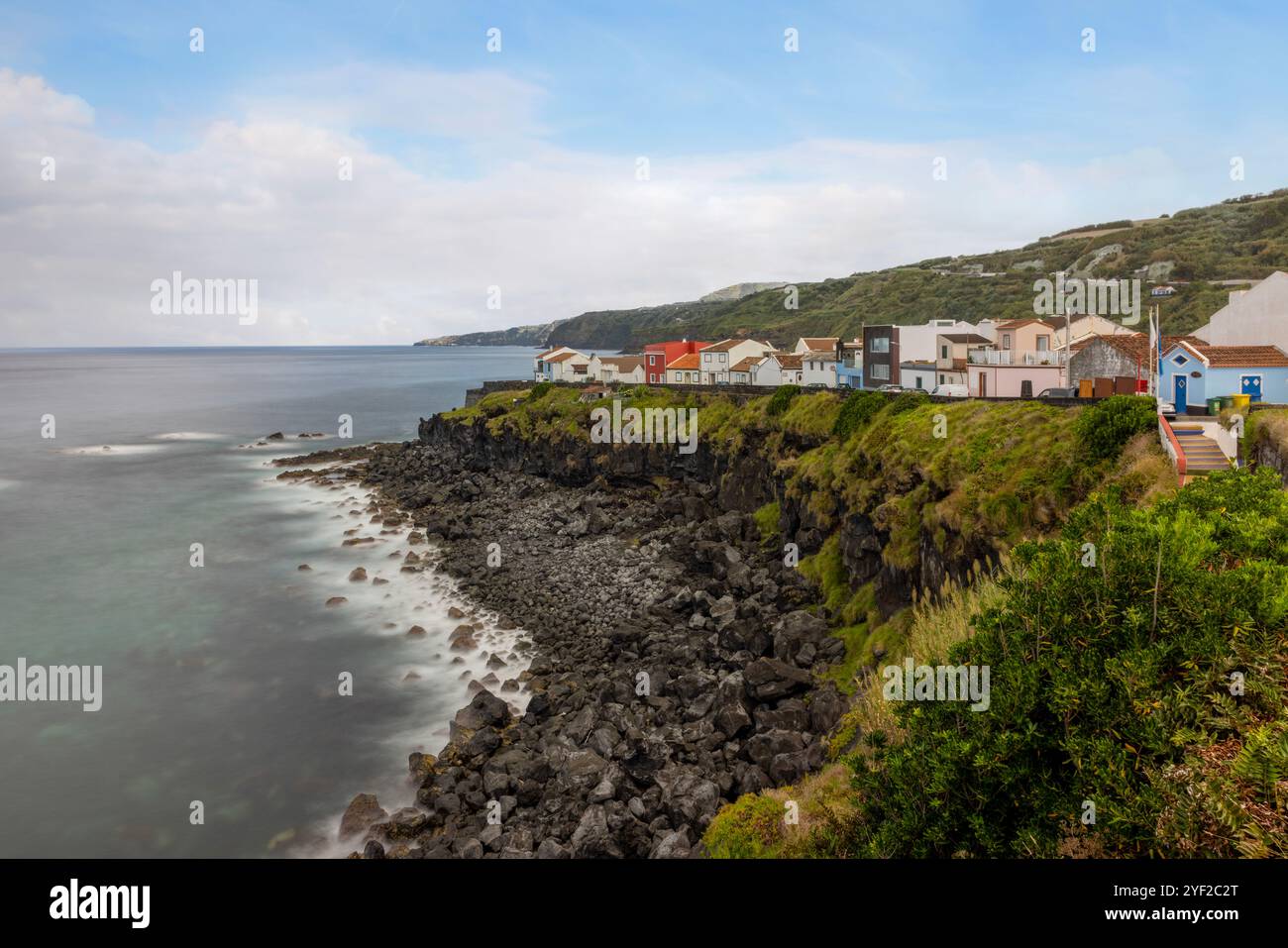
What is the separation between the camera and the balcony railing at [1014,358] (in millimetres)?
52237

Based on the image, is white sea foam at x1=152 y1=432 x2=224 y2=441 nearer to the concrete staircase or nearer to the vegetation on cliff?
the vegetation on cliff

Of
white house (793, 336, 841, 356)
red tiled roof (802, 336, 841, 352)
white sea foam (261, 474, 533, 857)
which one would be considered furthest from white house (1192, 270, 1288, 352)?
red tiled roof (802, 336, 841, 352)

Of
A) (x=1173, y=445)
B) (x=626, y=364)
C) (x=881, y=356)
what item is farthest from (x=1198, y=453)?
Result: (x=626, y=364)

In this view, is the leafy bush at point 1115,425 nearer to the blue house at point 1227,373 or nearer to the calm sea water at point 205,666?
the blue house at point 1227,373

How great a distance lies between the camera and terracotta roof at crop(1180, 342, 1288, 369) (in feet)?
102

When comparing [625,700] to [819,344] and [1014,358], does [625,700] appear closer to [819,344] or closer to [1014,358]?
[1014,358]

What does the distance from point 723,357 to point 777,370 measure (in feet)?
36.2

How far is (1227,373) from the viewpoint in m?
31.5

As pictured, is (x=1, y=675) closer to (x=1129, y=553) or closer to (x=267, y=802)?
(x=267, y=802)

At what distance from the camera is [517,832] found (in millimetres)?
22328

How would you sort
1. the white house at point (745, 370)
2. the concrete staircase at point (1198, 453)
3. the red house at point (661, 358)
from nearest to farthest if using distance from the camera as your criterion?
the concrete staircase at point (1198, 453), the white house at point (745, 370), the red house at point (661, 358)

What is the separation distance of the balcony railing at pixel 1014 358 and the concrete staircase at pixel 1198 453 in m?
24.1

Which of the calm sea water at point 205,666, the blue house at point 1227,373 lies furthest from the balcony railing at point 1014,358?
the calm sea water at point 205,666
